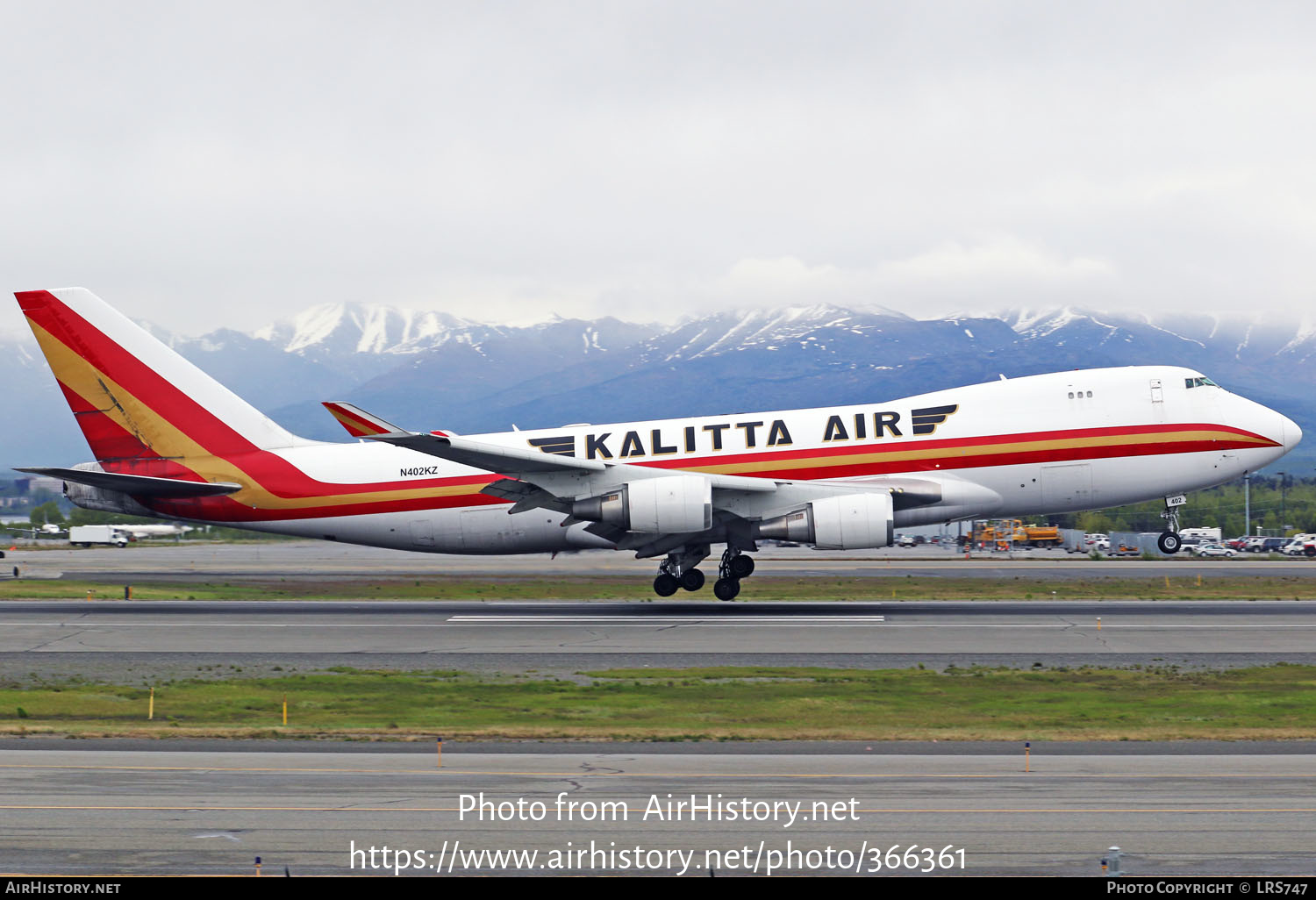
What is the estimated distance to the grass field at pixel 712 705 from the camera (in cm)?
2008

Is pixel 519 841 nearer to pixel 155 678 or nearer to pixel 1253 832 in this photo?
pixel 1253 832

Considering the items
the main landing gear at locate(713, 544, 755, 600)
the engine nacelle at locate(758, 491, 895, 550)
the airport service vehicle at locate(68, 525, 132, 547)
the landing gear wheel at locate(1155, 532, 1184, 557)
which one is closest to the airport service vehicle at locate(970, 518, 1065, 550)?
the landing gear wheel at locate(1155, 532, 1184, 557)

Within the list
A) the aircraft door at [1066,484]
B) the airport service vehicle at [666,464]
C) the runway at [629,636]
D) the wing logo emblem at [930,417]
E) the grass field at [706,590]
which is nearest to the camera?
the runway at [629,636]

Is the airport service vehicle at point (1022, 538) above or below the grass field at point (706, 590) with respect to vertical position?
above

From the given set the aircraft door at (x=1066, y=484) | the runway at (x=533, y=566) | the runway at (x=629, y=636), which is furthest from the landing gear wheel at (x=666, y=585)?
the aircraft door at (x=1066, y=484)

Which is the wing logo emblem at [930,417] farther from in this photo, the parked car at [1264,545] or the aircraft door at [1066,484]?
the parked car at [1264,545]

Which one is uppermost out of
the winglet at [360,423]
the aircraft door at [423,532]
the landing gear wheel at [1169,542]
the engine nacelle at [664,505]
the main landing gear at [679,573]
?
the winglet at [360,423]

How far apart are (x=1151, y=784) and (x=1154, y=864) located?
3.96 metres

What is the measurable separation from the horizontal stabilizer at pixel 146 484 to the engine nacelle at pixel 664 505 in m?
13.0

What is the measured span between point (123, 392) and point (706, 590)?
71.2 ft

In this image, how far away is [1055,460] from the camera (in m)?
38.2

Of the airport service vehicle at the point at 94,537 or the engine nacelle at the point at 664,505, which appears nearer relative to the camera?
the engine nacelle at the point at 664,505

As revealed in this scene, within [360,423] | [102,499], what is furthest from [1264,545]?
[102,499]
